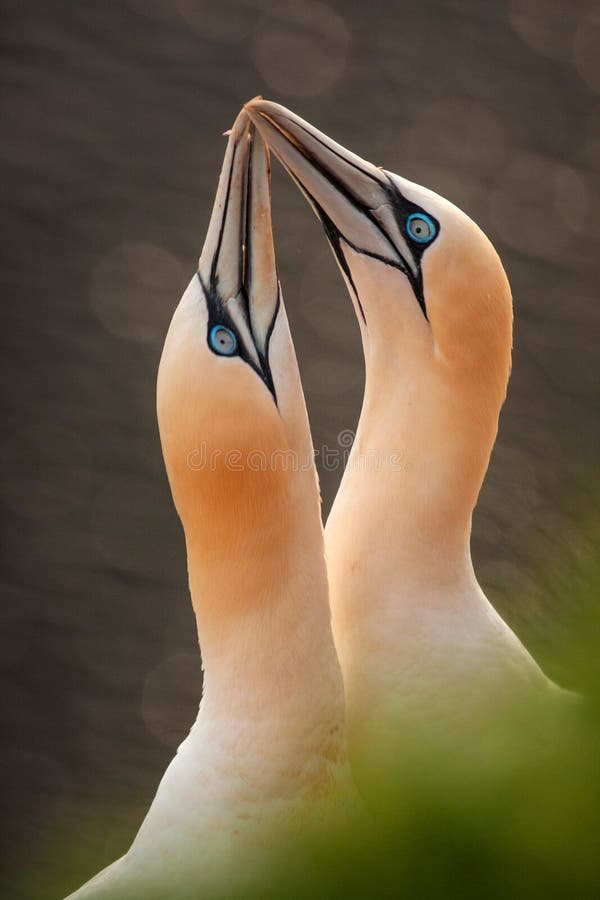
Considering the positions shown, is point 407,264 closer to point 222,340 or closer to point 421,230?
point 421,230

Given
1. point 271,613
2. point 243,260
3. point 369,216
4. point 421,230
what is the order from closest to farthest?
point 271,613
point 243,260
point 421,230
point 369,216

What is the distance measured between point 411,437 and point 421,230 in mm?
544

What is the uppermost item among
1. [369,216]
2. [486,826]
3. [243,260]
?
[369,216]

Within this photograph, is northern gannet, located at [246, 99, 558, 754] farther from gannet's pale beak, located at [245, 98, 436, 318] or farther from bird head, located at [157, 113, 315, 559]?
bird head, located at [157, 113, 315, 559]

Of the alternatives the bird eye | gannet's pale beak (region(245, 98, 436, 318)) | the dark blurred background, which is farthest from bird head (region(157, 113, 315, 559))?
the dark blurred background

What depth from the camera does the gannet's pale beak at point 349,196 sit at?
3625 millimetres

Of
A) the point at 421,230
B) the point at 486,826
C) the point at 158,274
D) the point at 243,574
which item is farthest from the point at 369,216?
the point at 158,274

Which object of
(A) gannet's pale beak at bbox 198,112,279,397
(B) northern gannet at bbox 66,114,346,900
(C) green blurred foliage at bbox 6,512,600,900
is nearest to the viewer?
(C) green blurred foliage at bbox 6,512,600,900

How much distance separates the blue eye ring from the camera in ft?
11.7

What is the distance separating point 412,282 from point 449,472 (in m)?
0.51

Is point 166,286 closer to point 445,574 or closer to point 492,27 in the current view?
point 492,27

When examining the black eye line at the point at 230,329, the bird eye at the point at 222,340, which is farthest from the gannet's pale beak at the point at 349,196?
the bird eye at the point at 222,340

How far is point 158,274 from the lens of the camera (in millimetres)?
7777

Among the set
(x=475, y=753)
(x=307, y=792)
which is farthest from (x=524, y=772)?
(x=307, y=792)
